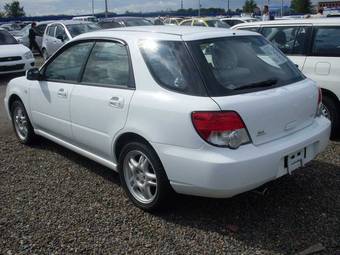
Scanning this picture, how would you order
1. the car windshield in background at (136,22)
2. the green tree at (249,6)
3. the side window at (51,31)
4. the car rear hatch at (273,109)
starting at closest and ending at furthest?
the car rear hatch at (273,109), the side window at (51,31), the car windshield in background at (136,22), the green tree at (249,6)

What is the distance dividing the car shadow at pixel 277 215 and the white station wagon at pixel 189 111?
0.39 meters

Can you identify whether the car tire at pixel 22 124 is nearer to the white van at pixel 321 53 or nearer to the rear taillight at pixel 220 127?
the rear taillight at pixel 220 127

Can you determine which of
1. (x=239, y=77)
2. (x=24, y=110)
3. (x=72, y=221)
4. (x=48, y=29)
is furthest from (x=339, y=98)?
(x=48, y=29)

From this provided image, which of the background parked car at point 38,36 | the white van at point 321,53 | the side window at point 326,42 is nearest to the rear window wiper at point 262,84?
the white van at point 321,53

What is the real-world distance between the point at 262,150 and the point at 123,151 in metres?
1.31

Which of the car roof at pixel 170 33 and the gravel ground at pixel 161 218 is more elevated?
the car roof at pixel 170 33

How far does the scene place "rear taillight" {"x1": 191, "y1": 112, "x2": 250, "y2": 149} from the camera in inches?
128

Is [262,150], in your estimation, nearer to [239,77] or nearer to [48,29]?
[239,77]

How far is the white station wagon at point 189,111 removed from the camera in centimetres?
329

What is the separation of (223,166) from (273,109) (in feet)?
2.29

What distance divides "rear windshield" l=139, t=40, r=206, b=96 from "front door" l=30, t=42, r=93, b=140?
1054 mm

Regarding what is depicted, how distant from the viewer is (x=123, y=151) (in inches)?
157

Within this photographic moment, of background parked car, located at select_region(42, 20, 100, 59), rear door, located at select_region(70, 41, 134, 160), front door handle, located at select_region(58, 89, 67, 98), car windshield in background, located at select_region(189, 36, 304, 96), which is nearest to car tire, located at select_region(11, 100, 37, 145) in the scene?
front door handle, located at select_region(58, 89, 67, 98)

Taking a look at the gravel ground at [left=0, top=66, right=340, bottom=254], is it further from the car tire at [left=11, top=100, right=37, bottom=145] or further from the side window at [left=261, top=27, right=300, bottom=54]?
the side window at [left=261, top=27, right=300, bottom=54]
